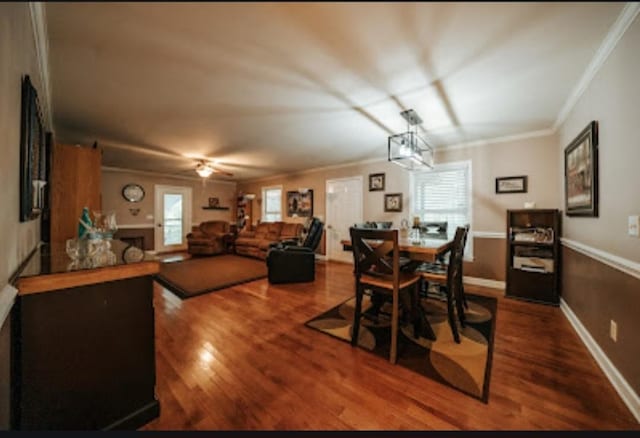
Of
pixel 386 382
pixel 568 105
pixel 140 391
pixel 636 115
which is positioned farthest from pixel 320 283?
pixel 568 105

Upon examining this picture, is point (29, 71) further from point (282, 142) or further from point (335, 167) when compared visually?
point (335, 167)

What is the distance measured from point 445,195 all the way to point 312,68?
3248mm

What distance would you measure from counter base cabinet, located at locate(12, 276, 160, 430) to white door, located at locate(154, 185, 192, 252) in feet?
20.5

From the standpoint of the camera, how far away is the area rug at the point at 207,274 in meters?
3.38

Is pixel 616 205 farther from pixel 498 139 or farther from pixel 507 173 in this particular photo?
pixel 498 139

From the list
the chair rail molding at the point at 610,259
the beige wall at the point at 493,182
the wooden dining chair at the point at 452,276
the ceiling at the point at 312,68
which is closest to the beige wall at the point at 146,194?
the ceiling at the point at 312,68

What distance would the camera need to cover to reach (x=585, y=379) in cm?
153

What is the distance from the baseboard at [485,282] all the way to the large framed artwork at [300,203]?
Result: 369cm

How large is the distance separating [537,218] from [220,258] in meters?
6.03

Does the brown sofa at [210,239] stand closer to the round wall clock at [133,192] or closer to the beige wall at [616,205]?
the round wall clock at [133,192]

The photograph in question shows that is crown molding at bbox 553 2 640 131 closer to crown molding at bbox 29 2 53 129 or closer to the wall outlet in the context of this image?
the wall outlet

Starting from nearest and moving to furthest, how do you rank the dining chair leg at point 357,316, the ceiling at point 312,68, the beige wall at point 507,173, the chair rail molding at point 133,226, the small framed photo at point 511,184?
the ceiling at point 312,68
the dining chair leg at point 357,316
the beige wall at point 507,173
the small framed photo at point 511,184
the chair rail molding at point 133,226

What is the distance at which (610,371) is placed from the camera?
5.03ft

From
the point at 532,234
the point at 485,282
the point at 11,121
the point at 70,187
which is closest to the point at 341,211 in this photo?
the point at 485,282
